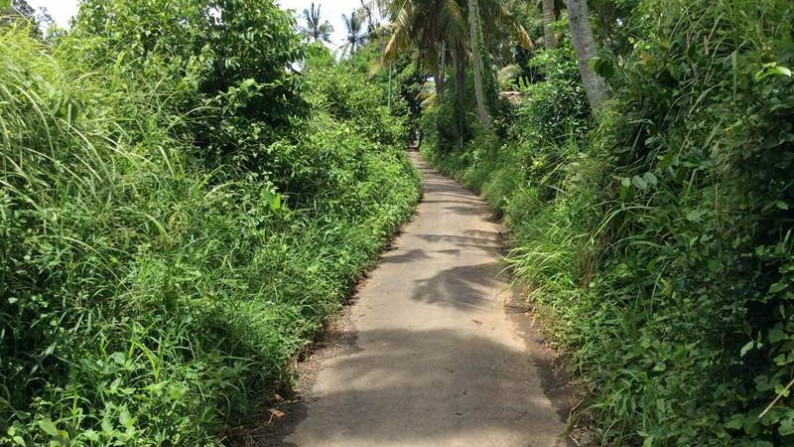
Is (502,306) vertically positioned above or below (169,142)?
below

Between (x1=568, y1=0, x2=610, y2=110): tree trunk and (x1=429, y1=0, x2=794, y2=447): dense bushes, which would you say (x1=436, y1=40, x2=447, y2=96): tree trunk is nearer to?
(x1=568, y1=0, x2=610, y2=110): tree trunk

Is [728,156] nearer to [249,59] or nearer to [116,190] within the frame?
[116,190]

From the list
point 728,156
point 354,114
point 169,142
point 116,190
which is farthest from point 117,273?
point 354,114

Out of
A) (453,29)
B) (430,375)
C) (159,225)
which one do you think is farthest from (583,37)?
(453,29)

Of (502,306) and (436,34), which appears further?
(436,34)

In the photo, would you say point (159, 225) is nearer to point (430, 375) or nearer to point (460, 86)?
point (430, 375)

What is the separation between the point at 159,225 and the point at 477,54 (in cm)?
1428

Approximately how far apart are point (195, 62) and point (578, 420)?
4.79 metres

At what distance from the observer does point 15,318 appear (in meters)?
3.00

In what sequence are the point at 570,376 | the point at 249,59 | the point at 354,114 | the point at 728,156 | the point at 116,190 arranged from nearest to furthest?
the point at 728,156 → the point at 116,190 → the point at 570,376 → the point at 249,59 → the point at 354,114

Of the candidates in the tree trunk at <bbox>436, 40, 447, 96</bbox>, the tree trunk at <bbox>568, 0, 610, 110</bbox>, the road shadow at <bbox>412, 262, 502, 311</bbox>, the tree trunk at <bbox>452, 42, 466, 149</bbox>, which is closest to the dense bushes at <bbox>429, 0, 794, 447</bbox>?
the tree trunk at <bbox>568, 0, 610, 110</bbox>

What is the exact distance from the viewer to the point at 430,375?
452cm

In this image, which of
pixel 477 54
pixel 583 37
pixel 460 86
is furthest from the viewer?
pixel 460 86

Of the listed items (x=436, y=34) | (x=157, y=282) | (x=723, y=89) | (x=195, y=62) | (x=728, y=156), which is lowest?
(x=157, y=282)
